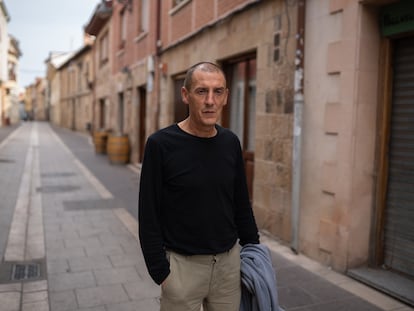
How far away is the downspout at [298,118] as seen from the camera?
5.24 metres

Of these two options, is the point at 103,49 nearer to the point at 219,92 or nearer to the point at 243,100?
the point at 243,100

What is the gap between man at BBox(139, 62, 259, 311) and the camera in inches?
82.7

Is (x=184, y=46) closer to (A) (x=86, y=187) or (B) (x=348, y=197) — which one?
(A) (x=86, y=187)

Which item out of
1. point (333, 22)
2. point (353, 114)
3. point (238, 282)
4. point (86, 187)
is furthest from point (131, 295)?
point (86, 187)

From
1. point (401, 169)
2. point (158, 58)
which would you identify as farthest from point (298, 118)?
point (158, 58)

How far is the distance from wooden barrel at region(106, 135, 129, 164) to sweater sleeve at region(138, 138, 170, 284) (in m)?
12.5

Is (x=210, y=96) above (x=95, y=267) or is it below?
above

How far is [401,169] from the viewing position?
4.43m

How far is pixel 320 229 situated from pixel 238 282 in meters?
2.88

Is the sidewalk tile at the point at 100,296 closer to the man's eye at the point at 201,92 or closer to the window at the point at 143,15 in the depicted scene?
the man's eye at the point at 201,92

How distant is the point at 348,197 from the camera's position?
4.55 meters

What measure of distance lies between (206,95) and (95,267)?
3.36 meters

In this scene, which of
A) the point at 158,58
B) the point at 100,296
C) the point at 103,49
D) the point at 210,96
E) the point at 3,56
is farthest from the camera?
the point at 3,56

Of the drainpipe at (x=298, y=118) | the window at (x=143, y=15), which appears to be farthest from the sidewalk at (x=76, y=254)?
the window at (x=143, y=15)
